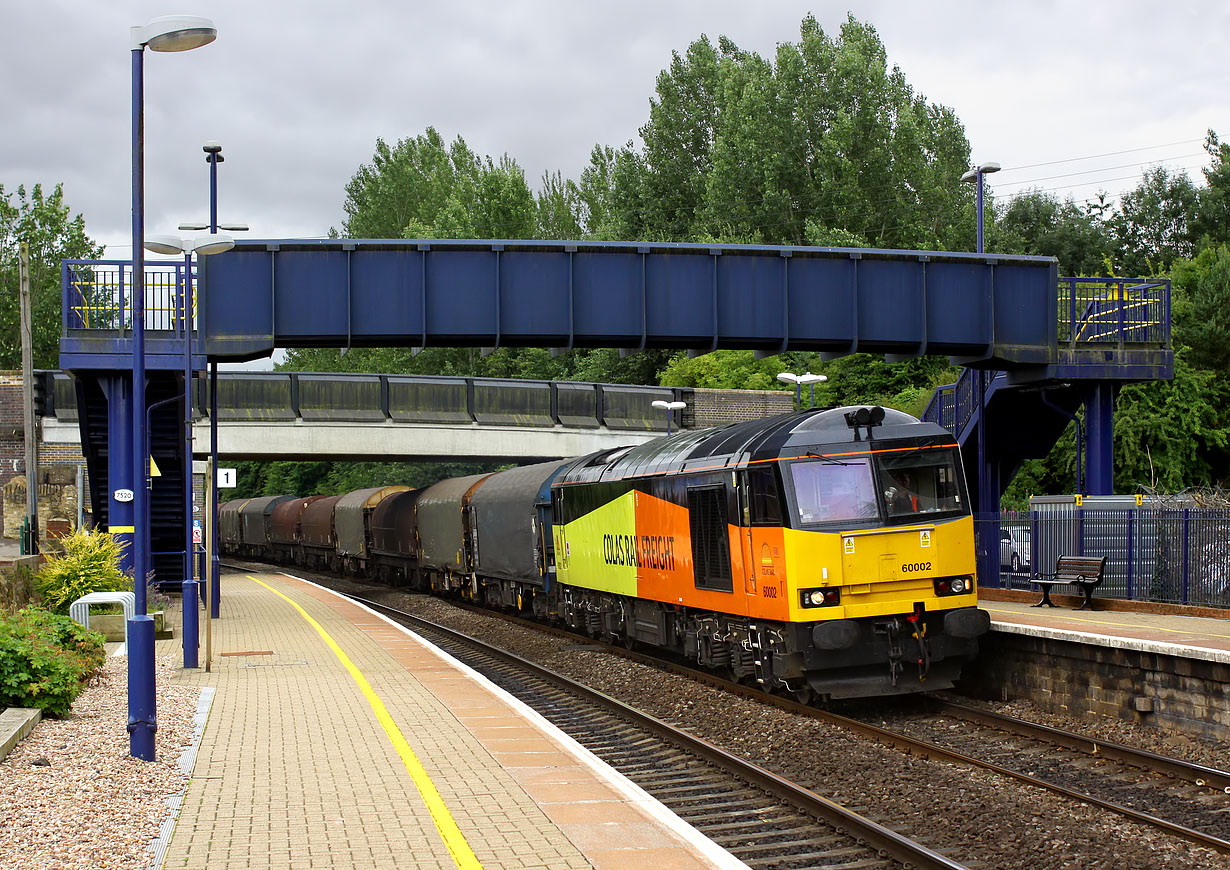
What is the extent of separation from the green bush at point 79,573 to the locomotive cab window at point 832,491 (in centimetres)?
1250

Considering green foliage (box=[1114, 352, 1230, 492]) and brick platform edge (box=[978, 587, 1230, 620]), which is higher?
green foliage (box=[1114, 352, 1230, 492])

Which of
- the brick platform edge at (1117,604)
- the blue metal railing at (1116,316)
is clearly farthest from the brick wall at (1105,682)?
the blue metal railing at (1116,316)

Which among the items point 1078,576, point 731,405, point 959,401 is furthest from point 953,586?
point 731,405

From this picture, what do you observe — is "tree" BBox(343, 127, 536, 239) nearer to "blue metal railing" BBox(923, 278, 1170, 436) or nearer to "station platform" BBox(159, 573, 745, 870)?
"blue metal railing" BBox(923, 278, 1170, 436)

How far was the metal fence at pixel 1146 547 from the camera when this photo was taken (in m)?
16.9

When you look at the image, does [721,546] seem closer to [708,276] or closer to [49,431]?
[708,276]

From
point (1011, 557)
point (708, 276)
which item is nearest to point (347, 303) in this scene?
point (708, 276)

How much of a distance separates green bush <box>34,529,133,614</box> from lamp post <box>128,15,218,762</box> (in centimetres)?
875

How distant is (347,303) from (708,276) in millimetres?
7091

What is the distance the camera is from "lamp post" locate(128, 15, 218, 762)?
9680 mm

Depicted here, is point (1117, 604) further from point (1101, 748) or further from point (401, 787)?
point (401, 787)

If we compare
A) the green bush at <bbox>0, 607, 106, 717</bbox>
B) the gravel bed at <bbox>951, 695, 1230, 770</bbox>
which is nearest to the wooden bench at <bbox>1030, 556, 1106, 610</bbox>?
the gravel bed at <bbox>951, 695, 1230, 770</bbox>

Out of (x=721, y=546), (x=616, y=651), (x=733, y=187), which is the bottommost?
(x=616, y=651)

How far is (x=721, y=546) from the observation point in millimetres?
14453
